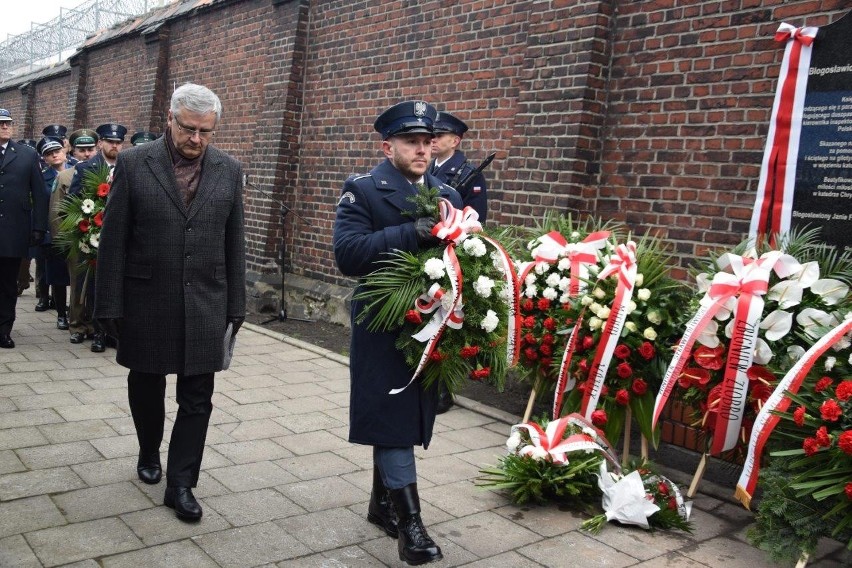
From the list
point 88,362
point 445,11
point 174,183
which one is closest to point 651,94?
point 445,11

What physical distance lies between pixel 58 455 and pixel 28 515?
0.87m

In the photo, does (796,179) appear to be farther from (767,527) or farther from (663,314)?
(767,527)

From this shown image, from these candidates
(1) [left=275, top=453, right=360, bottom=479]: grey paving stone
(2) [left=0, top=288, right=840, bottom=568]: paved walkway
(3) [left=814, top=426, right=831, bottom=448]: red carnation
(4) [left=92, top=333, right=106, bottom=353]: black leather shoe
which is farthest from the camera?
(4) [left=92, top=333, right=106, bottom=353]: black leather shoe

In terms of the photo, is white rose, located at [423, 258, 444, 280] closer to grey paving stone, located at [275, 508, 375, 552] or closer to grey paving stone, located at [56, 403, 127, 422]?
grey paving stone, located at [275, 508, 375, 552]

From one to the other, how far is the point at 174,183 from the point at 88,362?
11.8ft

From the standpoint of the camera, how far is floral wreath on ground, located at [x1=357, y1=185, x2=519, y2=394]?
3.39 metres

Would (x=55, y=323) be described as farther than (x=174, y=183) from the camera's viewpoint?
Yes

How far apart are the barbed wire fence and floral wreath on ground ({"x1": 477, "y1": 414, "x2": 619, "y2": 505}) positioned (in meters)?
16.8

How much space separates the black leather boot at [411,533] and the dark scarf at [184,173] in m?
1.68

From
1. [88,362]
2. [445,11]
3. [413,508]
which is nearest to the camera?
[413,508]

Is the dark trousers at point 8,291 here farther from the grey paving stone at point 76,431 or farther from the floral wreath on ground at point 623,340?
the floral wreath on ground at point 623,340

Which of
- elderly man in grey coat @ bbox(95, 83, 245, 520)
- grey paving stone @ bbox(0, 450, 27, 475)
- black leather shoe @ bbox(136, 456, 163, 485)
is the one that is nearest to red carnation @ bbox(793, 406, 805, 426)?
elderly man in grey coat @ bbox(95, 83, 245, 520)

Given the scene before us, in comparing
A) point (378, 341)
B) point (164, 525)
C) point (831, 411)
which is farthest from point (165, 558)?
point (831, 411)

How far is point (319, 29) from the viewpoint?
9.89 metres
